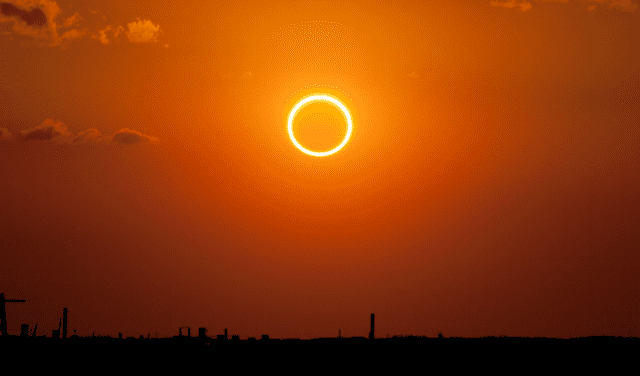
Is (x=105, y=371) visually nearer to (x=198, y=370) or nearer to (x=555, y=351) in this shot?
(x=198, y=370)

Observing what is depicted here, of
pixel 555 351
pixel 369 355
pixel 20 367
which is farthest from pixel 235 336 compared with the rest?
pixel 555 351

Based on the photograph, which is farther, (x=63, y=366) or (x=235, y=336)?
(x=235, y=336)

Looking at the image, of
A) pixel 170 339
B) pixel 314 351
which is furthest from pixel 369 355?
pixel 170 339

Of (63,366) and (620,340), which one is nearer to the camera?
(63,366)

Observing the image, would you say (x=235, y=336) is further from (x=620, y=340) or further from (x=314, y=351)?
(x=620, y=340)

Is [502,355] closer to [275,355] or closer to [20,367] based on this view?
[275,355]

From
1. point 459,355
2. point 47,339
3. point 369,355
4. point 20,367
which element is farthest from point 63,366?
point 459,355

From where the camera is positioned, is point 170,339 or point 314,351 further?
point 170,339
